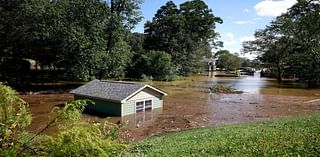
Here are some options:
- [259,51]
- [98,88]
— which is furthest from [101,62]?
[259,51]

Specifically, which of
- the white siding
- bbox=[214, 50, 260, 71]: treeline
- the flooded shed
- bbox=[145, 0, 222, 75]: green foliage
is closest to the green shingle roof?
the flooded shed

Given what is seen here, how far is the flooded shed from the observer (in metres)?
21.0

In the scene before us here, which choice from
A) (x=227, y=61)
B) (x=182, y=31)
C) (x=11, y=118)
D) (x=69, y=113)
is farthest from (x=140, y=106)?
(x=227, y=61)

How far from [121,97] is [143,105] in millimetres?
2418

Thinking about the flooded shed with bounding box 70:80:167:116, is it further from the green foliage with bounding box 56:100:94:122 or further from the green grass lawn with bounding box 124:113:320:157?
the green foliage with bounding box 56:100:94:122

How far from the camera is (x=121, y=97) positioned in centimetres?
2078

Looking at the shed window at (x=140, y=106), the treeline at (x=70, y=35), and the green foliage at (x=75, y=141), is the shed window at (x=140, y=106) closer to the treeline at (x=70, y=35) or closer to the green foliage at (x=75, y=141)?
the treeline at (x=70, y=35)

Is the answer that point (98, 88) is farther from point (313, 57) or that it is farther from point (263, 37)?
point (263, 37)

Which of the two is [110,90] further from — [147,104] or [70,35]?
[70,35]

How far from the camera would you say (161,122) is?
19422mm

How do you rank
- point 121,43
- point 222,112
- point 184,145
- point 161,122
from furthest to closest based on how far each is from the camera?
point 121,43, point 222,112, point 161,122, point 184,145

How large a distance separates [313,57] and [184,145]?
4430 cm

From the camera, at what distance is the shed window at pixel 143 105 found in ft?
73.1

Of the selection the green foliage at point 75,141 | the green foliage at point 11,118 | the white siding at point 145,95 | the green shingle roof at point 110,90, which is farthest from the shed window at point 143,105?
the green foliage at point 75,141
